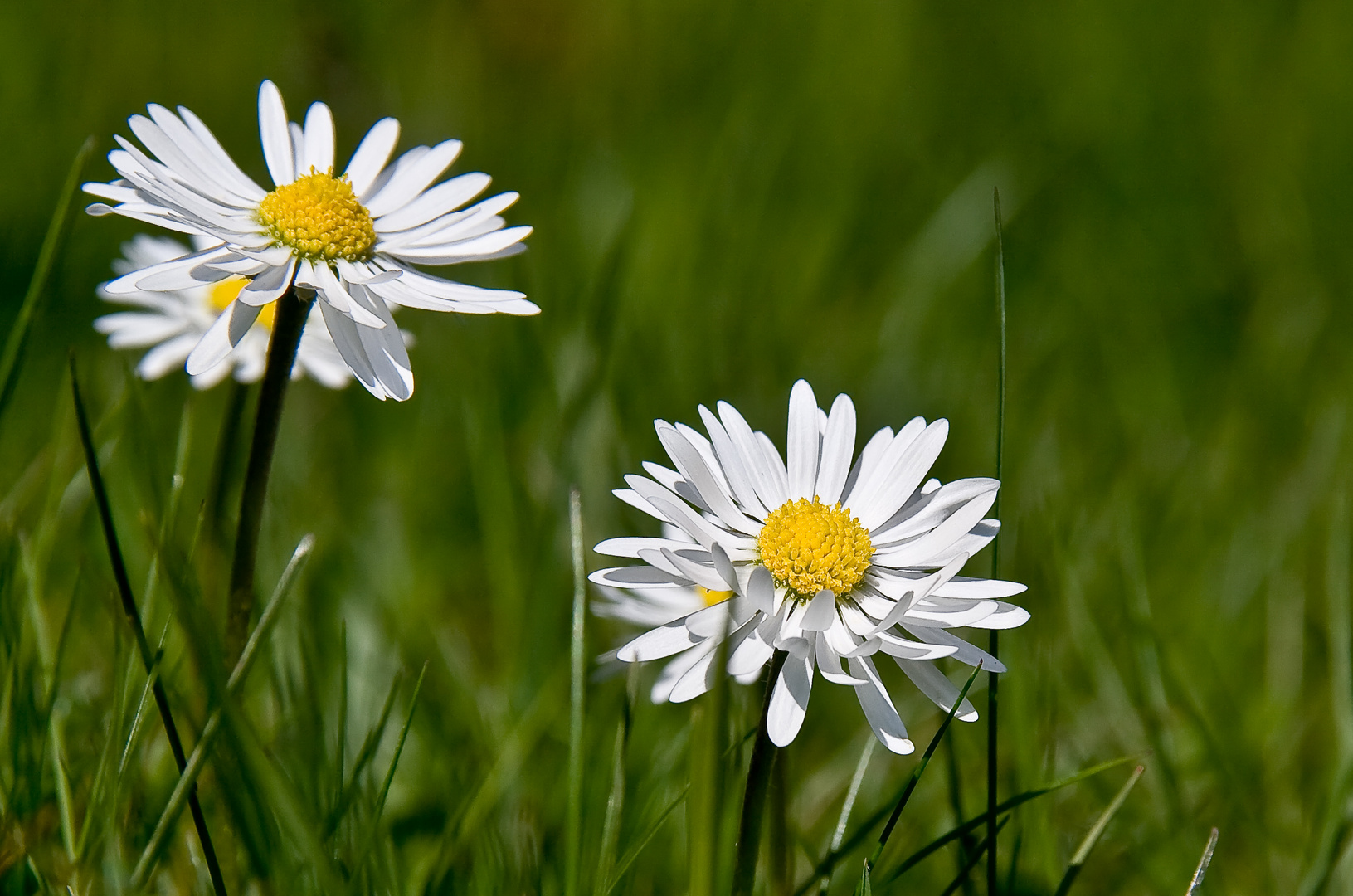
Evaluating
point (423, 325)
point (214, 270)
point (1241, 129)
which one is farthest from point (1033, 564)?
point (1241, 129)

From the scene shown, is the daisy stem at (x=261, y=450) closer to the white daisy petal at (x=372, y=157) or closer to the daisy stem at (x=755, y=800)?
the white daisy petal at (x=372, y=157)

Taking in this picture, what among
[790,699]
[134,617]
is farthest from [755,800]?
[134,617]

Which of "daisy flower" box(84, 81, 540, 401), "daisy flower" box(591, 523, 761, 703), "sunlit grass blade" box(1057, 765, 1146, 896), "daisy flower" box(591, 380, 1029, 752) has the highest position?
"daisy flower" box(84, 81, 540, 401)

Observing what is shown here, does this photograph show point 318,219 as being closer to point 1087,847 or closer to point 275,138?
point 275,138

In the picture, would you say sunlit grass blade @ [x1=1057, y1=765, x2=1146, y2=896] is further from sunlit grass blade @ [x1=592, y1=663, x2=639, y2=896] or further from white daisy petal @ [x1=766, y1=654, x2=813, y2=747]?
sunlit grass blade @ [x1=592, y1=663, x2=639, y2=896]

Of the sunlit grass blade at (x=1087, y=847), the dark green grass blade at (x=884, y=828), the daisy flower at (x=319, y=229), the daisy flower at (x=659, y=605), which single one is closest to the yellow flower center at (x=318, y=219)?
the daisy flower at (x=319, y=229)

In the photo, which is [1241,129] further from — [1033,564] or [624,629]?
[624,629]

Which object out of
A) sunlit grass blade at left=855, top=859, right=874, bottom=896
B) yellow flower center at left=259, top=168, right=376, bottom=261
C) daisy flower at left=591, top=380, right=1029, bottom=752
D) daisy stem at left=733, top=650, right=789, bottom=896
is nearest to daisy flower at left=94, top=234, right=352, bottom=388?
yellow flower center at left=259, top=168, right=376, bottom=261
